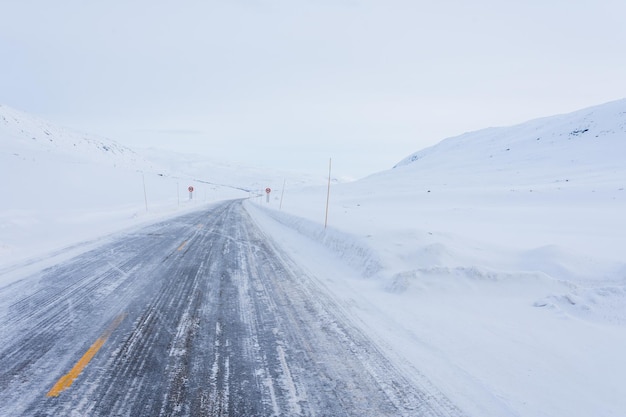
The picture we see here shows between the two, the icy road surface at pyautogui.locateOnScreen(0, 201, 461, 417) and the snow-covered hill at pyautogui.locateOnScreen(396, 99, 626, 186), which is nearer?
the icy road surface at pyautogui.locateOnScreen(0, 201, 461, 417)

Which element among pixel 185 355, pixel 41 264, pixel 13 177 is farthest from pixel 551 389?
pixel 13 177

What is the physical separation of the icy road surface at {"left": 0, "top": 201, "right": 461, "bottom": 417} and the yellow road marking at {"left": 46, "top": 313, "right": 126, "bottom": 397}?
0.5 inches

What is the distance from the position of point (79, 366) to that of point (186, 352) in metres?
1.06

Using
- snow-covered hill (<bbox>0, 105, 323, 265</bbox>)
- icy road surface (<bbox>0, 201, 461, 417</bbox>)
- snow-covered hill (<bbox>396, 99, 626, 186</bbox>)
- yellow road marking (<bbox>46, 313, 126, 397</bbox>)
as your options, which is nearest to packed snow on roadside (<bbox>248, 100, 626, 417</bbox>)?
icy road surface (<bbox>0, 201, 461, 417</bbox>)

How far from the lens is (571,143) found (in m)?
60.0

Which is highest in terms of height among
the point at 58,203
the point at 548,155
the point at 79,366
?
the point at 548,155

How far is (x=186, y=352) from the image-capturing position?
417 centimetres

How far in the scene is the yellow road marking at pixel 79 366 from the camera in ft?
10.9

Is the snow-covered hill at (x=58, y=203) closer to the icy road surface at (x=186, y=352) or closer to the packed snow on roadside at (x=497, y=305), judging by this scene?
the icy road surface at (x=186, y=352)

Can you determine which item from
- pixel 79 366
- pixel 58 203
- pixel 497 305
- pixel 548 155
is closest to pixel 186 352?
pixel 79 366

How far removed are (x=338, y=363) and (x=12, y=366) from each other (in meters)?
3.46

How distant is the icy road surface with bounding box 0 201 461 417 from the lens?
3.27 meters

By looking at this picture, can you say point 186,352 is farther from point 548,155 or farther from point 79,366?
point 548,155

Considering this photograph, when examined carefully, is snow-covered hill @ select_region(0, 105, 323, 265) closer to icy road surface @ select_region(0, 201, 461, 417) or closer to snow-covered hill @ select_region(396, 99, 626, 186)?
icy road surface @ select_region(0, 201, 461, 417)
